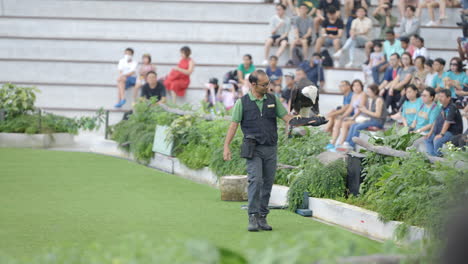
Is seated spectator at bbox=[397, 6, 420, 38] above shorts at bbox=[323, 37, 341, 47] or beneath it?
above

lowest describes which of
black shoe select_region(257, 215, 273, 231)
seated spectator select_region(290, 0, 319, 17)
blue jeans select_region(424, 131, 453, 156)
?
black shoe select_region(257, 215, 273, 231)

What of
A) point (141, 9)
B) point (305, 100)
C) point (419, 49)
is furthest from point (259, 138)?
point (141, 9)

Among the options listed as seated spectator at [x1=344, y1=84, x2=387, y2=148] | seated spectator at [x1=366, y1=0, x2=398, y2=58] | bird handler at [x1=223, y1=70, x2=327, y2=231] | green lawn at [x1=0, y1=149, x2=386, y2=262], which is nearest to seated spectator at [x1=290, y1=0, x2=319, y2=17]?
seated spectator at [x1=366, y1=0, x2=398, y2=58]

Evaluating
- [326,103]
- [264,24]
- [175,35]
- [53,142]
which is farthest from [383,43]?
[53,142]

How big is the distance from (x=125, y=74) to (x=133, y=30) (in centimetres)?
341

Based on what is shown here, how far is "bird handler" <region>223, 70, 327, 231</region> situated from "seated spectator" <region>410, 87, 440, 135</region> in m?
5.29

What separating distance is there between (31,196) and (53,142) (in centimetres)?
822

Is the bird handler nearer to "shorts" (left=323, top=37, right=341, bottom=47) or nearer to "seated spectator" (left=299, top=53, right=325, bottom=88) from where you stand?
"seated spectator" (left=299, top=53, right=325, bottom=88)

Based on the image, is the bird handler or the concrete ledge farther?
the concrete ledge

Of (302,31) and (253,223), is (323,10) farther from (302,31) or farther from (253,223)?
(253,223)

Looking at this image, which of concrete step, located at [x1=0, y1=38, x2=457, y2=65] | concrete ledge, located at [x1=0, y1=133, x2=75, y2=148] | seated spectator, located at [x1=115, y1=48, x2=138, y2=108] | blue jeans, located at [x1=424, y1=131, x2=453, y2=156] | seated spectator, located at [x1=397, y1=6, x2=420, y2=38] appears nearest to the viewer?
blue jeans, located at [x1=424, y1=131, x2=453, y2=156]

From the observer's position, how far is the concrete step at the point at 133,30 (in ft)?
81.5

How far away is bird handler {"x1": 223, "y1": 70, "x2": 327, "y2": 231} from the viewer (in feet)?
30.1

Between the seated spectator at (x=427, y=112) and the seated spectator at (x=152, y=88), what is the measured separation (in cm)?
799
